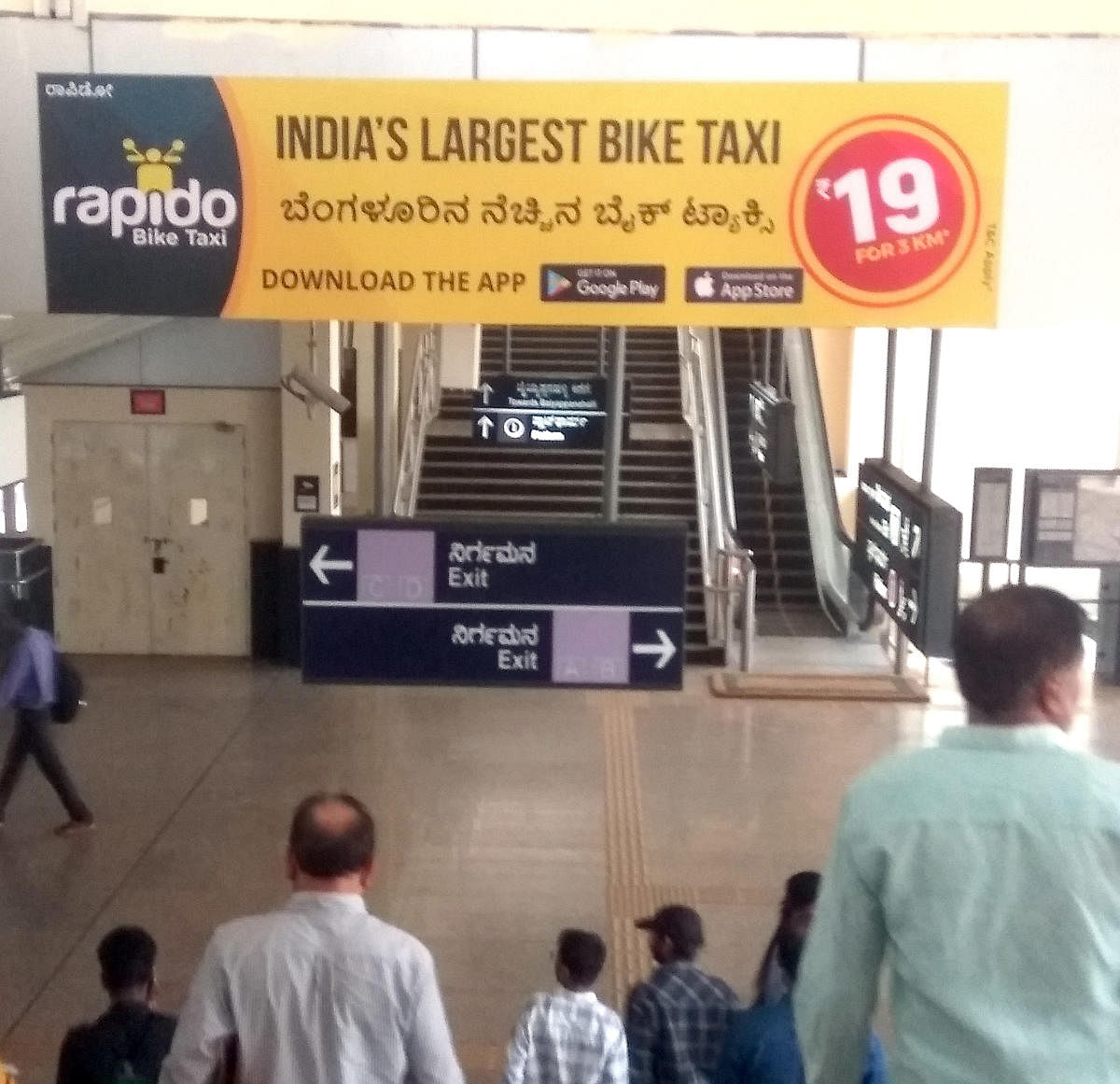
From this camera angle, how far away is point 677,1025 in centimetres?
378

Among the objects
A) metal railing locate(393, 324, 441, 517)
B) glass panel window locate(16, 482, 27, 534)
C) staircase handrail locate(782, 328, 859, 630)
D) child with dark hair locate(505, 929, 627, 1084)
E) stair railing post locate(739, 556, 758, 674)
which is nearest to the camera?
child with dark hair locate(505, 929, 627, 1084)

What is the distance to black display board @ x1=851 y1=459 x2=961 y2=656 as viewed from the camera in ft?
21.0

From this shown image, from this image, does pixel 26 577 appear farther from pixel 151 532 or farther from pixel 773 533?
pixel 773 533

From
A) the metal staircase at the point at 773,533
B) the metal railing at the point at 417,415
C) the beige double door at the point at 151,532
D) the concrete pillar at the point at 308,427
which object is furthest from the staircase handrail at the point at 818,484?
the beige double door at the point at 151,532

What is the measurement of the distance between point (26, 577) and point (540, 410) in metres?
4.54

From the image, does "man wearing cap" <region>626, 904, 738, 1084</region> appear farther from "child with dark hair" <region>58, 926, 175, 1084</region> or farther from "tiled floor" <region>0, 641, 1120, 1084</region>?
"tiled floor" <region>0, 641, 1120, 1084</region>

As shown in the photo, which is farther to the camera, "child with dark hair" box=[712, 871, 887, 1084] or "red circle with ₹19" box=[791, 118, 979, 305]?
"red circle with ₹19" box=[791, 118, 979, 305]

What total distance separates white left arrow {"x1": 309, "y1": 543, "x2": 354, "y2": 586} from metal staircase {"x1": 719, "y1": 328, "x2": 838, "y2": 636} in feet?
30.9

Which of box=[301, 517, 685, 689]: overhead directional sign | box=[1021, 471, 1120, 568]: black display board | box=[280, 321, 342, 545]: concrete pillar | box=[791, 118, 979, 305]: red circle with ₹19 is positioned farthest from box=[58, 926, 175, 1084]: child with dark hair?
box=[1021, 471, 1120, 568]: black display board

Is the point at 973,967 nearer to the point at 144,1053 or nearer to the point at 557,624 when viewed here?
the point at 144,1053

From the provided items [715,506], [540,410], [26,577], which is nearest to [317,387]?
[540,410]

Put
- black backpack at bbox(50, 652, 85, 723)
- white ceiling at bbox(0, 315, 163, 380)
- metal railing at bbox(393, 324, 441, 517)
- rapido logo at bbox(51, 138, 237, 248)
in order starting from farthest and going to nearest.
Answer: metal railing at bbox(393, 324, 441, 517) → white ceiling at bbox(0, 315, 163, 380) → black backpack at bbox(50, 652, 85, 723) → rapido logo at bbox(51, 138, 237, 248)

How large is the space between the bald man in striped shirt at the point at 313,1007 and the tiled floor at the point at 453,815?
10.6 feet

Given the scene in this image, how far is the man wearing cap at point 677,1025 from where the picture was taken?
376 centimetres
